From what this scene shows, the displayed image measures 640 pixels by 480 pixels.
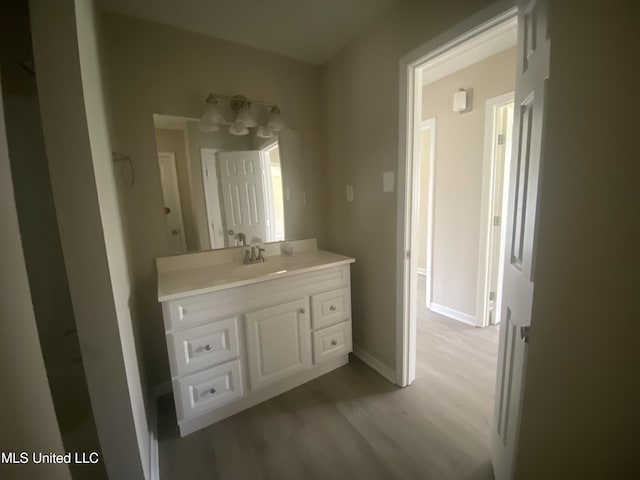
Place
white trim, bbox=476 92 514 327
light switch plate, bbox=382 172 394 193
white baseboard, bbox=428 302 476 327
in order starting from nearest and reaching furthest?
→ 1. light switch plate, bbox=382 172 394 193
2. white trim, bbox=476 92 514 327
3. white baseboard, bbox=428 302 476 327

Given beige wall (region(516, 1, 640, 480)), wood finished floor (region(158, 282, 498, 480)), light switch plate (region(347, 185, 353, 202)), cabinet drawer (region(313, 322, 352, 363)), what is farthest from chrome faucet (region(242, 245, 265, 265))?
beige wall (region(516, 1, 640, 480))

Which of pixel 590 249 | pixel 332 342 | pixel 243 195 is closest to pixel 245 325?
pixel 332 342

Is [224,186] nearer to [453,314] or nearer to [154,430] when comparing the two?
[154,430]

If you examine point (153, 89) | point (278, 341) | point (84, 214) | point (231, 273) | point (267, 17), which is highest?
point (267, 17)

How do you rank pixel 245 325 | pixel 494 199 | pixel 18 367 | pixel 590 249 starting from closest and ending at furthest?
pixel 18 367 → pixel 590 249 → pixel 245 325 → pixel 494 199

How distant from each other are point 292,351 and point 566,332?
1.47m

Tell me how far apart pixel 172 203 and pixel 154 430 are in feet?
4.45

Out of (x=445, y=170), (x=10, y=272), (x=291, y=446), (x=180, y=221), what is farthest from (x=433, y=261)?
(x=10, y=272)

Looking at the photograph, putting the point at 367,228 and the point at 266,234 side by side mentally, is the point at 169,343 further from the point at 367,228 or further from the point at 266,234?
the point at 367,228

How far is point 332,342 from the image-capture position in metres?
1.98

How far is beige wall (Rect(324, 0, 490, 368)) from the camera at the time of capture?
1.57 metres

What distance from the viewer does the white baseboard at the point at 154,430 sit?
1.25 meters

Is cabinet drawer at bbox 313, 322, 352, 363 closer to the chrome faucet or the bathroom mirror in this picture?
the chrome faucet

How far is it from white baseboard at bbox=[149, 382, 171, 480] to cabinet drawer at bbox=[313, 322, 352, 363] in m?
0.99
